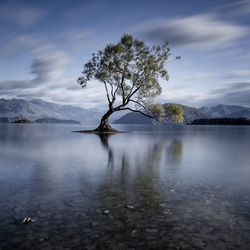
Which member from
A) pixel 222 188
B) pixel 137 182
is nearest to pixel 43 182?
pixel 137 182

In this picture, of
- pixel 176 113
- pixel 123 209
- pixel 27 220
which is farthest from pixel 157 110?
pixel 27 220

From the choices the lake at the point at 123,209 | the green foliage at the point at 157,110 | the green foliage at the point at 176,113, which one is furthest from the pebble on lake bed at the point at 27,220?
the green foliage at the point at 157,110

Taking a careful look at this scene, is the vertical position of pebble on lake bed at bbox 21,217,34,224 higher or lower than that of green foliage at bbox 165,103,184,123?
lower

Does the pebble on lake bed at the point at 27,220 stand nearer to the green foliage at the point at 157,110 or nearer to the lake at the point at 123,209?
the lake at the point at 123,209

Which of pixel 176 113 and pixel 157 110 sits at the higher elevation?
pixel 157 110

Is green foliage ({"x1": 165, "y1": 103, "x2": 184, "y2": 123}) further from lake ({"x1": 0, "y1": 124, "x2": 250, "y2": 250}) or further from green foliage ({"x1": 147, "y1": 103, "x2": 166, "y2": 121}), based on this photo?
lake ({"x1": 0, "y1": 124, "x2": 250, "y2": 250})

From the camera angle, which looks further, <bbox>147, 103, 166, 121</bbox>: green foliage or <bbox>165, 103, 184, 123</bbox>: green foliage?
<bbox>147, 103, 166, 121</bbox>: green foliage

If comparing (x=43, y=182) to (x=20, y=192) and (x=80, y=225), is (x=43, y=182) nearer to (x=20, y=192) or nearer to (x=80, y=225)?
(x=20, y=192)

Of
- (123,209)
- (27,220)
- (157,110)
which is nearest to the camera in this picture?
(27,220)

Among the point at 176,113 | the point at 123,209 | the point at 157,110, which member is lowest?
the point at 123,209

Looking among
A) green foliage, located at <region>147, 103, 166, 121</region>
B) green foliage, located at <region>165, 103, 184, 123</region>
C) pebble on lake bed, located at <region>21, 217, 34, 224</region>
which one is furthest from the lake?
green foliage, located at <region>147, 103, 166, 121</region>

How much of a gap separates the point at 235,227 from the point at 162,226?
101 inches

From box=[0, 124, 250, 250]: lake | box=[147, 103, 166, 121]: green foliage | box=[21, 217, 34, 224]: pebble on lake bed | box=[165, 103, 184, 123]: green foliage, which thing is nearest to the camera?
box=[0, 124, 250, 250]: lake

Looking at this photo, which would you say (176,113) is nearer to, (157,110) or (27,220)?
(157,110)
